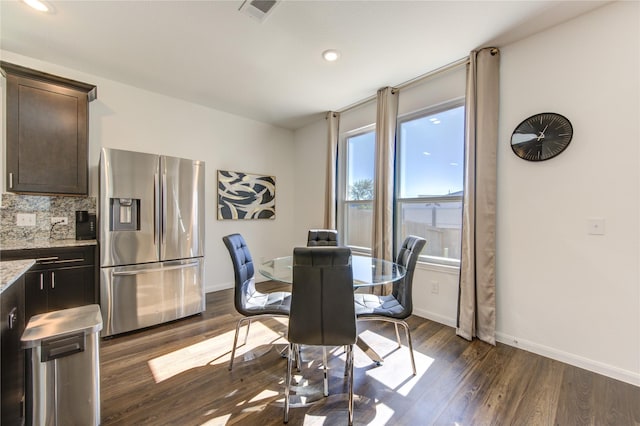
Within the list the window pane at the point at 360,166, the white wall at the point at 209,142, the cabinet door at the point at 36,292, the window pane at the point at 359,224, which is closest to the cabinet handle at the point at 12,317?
the cabinet door at the point at 36,292

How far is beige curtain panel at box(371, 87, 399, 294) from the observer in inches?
126

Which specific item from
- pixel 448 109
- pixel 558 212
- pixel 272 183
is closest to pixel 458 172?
pixel 448 109

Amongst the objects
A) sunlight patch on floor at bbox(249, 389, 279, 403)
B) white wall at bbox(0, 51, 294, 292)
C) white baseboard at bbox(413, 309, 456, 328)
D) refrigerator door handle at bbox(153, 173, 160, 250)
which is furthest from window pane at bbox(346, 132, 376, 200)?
sunlight patch on floor at bbox(249, 389, 279, 403)

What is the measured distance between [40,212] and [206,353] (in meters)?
2.33

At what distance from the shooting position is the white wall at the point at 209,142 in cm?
301

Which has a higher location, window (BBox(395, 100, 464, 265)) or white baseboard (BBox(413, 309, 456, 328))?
window (BBox(395, 100, 464, 265))

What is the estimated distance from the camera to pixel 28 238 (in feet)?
8.57

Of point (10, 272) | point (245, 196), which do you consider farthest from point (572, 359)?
point (245, 196)

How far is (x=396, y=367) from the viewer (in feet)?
6.71

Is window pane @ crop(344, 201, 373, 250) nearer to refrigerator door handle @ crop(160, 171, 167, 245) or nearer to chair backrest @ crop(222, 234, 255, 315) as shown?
chair backrest @ crop(222, 234, 255, 315)

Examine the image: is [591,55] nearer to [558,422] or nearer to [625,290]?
[625,290]

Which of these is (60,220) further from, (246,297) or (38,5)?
(246,297)

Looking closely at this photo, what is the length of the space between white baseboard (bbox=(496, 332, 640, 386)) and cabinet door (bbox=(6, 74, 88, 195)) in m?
4.48

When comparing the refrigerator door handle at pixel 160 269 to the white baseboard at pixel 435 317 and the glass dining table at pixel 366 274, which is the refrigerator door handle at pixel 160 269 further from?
the white baseboard at pixel 435 317
